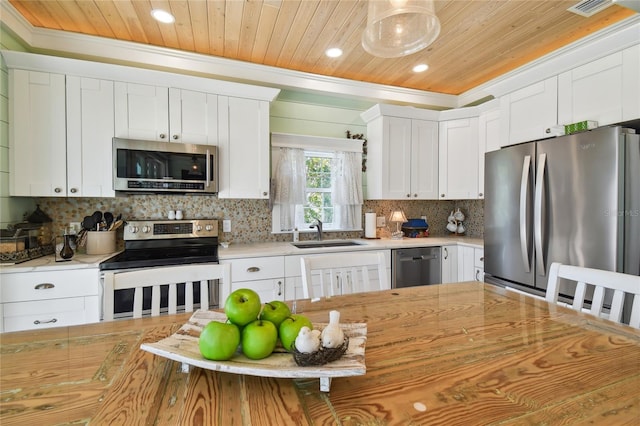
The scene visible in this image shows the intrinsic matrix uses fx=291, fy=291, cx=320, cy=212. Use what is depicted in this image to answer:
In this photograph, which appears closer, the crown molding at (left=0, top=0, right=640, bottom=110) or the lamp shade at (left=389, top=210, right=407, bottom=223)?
the crown molding at (left=0, top=0, right=640, bottom=110)

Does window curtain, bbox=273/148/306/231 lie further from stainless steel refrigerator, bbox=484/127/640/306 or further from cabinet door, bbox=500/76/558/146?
cabinet door, bbox=500/76/558/146

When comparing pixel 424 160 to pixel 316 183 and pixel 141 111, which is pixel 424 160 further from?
pixel 141 111

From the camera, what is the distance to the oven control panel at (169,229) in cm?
254

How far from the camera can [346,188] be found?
11.1ft

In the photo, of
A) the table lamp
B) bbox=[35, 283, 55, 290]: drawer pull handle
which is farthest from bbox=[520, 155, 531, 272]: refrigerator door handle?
bbox=[35, 283, 55, 290]: drawer pull handle

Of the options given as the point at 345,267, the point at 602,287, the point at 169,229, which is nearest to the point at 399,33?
the point at 345,267

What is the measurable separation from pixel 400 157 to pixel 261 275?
6.65 ft

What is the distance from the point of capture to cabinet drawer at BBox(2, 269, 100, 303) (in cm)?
183

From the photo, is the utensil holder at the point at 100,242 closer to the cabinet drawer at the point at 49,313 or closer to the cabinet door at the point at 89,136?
the cabinet door at the point at 89,136

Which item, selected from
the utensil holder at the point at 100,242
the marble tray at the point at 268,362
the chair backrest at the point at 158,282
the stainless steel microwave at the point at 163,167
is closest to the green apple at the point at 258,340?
the marble tray at the point at 268,362

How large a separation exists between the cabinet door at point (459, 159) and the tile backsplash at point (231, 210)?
462 mm

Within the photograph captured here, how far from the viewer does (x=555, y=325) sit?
994 millimetres

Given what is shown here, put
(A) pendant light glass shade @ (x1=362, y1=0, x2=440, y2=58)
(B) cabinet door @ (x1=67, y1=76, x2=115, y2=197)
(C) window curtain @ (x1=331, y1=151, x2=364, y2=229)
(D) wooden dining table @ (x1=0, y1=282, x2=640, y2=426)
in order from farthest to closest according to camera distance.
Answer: (C) window curtain @ (x1=331, y1=151, x2=364, y2=229) → (B) cabinet door @ (x1=67, y1=76, x2=115, y2=197) → (A) pendant light glass shade @ (x1=362, y1=0, x2=440, y2=58) → (D) wooden dining table @ (x1=0, y1=282, x2=640, y2=426)

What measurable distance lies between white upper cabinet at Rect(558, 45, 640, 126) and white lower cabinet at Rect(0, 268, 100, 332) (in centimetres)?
372
